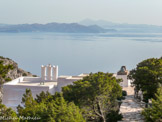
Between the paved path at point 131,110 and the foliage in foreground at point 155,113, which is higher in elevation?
the foliage in foreground at point 155,113

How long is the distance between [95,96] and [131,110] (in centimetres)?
364

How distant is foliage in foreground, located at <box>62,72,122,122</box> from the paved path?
882 millimetres

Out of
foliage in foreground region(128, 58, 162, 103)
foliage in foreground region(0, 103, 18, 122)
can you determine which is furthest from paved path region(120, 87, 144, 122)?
foliage in foreground region(0, 103, 18, 122)

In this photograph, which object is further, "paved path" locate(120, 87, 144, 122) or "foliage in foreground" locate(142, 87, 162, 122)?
"paved path" locate(120, 87, 144, 122)

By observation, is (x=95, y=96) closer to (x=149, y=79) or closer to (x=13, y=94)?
(x=149, y=79)

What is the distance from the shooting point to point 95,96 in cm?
1165

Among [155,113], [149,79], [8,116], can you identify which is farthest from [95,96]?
[149,79]

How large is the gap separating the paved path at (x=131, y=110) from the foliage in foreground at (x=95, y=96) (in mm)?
882

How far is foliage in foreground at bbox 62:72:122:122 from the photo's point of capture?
38.2 feet

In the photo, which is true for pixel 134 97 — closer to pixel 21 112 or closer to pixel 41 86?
pixel 41 86

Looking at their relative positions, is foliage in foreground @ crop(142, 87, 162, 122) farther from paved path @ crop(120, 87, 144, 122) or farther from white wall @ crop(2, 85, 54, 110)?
white wall @ crop(2, 85, 54, 110)

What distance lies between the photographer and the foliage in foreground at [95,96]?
11656 mm

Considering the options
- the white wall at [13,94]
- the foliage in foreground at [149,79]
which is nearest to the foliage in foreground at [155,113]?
the foliage in foreground at [149,79]

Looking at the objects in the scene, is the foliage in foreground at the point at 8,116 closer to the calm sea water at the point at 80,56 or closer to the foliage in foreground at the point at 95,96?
the foliage in foreground at the point at 95,96
